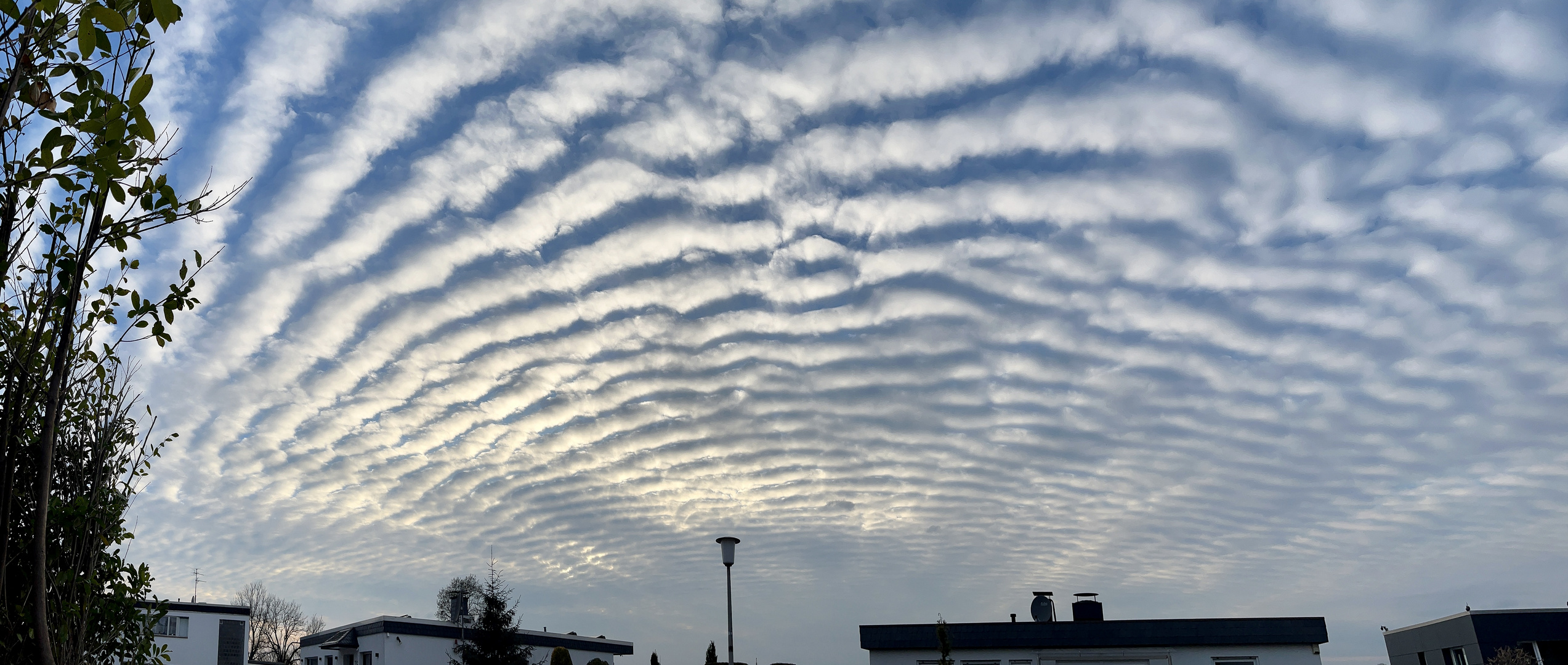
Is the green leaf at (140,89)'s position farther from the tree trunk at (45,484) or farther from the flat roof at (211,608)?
the flat roof at (211,608)

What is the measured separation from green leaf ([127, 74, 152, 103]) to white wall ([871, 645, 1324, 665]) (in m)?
26.3

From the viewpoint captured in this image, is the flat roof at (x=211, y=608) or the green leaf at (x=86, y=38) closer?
the green leaf at (x=86, y=38)

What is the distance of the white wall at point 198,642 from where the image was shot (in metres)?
41.5

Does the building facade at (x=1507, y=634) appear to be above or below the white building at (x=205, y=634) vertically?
below

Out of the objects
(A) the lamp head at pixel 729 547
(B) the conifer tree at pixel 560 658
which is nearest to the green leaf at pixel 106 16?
(A) the lamp head at pixel 729 547

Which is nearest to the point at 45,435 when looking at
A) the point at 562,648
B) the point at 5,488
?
the point at 5,488

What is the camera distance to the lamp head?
21.7m

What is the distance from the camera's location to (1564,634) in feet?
111

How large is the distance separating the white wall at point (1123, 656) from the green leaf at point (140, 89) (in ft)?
86.3

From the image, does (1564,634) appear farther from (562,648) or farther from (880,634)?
(562,648)

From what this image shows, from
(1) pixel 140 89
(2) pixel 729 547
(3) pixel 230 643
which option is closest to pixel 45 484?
(1) pixel 140 89

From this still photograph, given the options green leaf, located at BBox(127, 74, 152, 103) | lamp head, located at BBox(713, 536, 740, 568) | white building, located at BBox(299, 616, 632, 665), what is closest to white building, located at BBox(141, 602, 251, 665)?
white building, located at BBox(299, 616, 632, 665)

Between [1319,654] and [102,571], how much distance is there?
90.5ft

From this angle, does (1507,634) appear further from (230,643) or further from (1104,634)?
(230,643)
